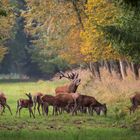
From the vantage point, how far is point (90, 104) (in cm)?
2441

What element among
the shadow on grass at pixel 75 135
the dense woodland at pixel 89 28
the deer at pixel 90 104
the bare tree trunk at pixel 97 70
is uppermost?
the dense woodland at pixel 89 28

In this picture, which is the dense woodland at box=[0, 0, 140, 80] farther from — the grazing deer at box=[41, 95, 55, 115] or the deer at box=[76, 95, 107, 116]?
the grazing deer at box=[41, 95, 55, 115]

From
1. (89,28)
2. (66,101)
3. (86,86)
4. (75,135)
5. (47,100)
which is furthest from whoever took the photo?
(86,86)

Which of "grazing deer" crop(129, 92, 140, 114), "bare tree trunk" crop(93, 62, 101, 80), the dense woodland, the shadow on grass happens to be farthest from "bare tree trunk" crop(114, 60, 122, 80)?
the shadow on grass

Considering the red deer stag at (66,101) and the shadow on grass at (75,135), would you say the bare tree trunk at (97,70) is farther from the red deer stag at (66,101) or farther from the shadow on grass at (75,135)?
the shadow on grass at (75,135)

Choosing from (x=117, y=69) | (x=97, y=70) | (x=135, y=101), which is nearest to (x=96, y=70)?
(x=97, y=70)

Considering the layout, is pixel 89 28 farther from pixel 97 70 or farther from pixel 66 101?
pixel 66 101

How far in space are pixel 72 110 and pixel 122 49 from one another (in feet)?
13.4

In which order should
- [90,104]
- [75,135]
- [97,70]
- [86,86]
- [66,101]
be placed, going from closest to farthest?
[75,135]
[90,104]
[66,101]
[86,86]
[97,70]

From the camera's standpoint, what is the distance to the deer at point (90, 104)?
24344mm

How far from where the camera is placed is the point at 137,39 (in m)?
24.9

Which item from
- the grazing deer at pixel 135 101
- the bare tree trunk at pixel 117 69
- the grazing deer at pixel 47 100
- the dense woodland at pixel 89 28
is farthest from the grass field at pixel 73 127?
the bare tree trunk at pixel 117 69

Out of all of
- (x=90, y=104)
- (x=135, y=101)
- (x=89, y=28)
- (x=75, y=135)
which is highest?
(x=89, y=28)

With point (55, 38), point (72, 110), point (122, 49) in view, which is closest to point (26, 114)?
point (72, 110)
